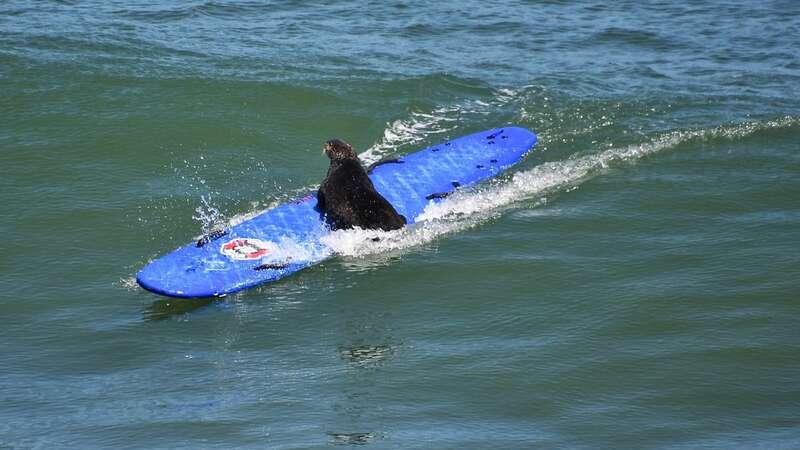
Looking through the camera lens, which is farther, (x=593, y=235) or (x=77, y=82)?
(x=77, y=82)

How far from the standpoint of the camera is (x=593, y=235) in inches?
461

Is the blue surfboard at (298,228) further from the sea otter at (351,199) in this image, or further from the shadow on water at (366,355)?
the shadow on water at (366,355)

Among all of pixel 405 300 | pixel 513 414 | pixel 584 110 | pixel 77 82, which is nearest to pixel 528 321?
pixel 405 300

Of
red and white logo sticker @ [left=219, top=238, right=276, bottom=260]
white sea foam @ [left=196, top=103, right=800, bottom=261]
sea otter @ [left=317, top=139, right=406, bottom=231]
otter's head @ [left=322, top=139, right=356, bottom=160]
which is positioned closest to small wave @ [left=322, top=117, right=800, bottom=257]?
white sea foam @ [left=196, top=103, right=800, bottom=261]

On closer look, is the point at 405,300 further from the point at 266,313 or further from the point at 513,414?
the point at 513,414

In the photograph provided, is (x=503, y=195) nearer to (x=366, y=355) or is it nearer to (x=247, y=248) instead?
(x=247, y=248)

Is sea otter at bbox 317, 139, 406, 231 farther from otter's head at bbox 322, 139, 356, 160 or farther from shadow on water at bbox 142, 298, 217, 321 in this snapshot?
shadow on water at bbox 142, 298, 217, 321

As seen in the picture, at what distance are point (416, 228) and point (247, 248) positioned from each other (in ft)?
5.97

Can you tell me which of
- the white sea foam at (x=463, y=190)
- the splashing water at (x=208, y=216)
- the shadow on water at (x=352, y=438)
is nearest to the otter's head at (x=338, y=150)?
the white sea foam at (x=463, y=190)

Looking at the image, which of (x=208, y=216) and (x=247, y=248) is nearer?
(x=247, y=248)

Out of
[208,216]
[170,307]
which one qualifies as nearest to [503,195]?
[208,216]

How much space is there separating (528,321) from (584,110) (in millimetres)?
5932

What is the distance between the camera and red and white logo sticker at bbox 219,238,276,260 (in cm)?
1071

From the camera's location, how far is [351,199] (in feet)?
36.9
